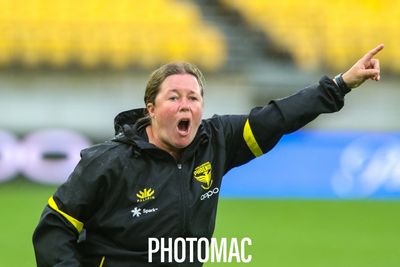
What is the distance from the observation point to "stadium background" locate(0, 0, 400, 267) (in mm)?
11969

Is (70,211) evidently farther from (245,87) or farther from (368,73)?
(245,87)

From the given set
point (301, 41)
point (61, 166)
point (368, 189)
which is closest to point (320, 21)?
point (301, 41)

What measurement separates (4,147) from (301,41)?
634 centimetres

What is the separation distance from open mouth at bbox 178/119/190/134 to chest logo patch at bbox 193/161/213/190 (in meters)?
0.23

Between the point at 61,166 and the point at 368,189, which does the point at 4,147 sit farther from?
the point at 368,189

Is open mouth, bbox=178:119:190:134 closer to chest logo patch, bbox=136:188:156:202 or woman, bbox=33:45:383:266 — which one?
woman, bbox=33:45:383:266

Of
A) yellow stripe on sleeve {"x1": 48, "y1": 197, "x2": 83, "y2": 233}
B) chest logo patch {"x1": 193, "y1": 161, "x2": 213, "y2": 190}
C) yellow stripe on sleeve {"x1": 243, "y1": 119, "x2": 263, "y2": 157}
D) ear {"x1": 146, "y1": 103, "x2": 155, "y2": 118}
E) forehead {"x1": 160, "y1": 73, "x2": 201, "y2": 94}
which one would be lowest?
yellow stripe on sleeve {"x1": 48, "y1": 197, "x2": 83, "y2": 233}

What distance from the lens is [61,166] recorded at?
1394cm

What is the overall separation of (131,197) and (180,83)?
1.96 ft

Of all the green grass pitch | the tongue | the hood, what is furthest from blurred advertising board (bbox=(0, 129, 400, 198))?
the tongue

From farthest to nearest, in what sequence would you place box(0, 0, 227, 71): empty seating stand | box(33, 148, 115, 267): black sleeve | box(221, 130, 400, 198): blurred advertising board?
box(0, 0, 227, 71): empty seating stand < box(221, 130, 400, 198): blurred advertising board < box(33, 148, 115, 267): black sleeve

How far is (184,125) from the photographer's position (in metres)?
4.54

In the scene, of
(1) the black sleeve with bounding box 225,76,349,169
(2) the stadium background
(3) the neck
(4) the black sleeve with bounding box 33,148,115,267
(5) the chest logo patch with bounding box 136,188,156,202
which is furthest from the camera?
(2) the stadium background

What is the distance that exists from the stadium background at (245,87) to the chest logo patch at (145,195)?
218 inches
